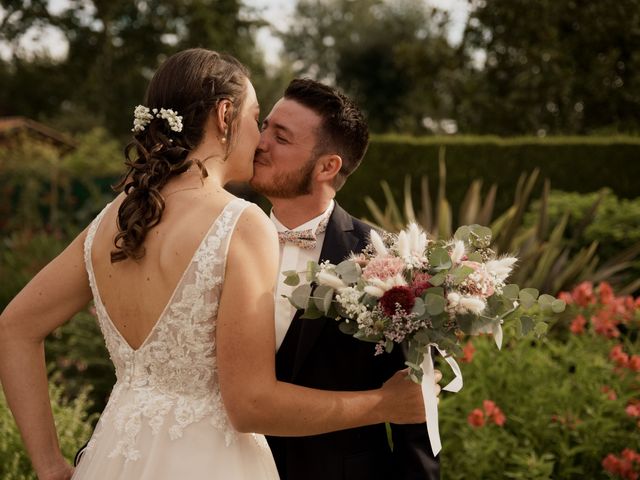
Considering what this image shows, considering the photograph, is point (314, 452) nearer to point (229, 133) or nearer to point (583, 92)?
point (229, 133)

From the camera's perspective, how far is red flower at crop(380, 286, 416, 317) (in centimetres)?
209

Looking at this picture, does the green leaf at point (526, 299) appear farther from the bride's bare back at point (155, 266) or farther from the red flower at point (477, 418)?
the red flower at point (477, 418)

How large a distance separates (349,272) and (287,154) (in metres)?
0.94

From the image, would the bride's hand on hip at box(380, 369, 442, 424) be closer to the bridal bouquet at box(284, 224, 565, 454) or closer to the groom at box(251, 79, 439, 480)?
the bridal bouquet at box(284, 224, 565, 454)

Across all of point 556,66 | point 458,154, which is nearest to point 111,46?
point 556,66

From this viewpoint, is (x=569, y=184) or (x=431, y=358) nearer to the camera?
(x=431, y=358)

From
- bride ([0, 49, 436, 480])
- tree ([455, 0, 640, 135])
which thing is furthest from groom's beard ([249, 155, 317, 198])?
tree ([455, 0, 640, 135])

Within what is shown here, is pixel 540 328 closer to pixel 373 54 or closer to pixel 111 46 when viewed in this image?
pixel 111 46

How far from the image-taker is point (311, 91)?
10.1 feet

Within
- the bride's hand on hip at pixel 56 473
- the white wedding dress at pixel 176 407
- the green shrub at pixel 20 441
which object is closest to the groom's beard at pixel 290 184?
the white wedding dress at pixel 176 407

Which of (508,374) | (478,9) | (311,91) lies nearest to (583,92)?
(478,9)

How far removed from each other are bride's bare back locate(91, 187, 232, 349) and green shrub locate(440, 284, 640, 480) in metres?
2.35

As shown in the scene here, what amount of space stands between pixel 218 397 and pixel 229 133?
72 cm

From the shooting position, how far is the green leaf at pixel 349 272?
2201 millimetres
